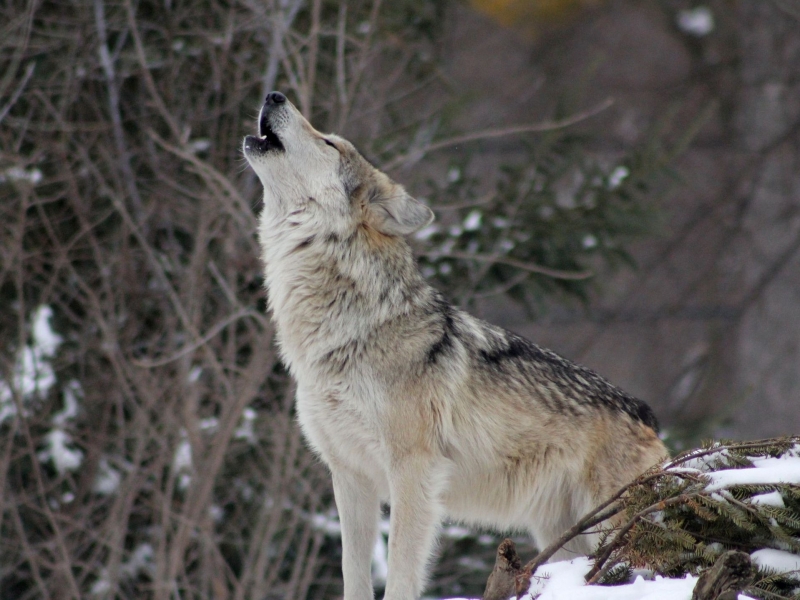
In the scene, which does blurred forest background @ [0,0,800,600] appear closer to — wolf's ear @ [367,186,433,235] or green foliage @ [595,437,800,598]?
wolf's ear @ [367,186,433,235]

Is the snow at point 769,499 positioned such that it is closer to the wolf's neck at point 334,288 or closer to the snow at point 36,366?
the wolf's neck at point 334,288

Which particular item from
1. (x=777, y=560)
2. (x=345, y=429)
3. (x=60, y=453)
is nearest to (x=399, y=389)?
(x=345, y=429)

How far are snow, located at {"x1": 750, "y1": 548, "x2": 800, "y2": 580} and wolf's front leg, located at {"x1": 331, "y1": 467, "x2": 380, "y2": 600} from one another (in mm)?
1839

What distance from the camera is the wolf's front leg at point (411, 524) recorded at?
394 cm

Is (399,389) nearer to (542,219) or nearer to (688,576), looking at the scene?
(688,576)

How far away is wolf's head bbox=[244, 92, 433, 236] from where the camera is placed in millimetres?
4363

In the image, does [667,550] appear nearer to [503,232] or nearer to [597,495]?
[597,495]

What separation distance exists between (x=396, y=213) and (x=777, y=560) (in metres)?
2.26

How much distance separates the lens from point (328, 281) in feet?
14.3

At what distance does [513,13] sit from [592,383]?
37.9ft

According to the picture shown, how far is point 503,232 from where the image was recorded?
886cm

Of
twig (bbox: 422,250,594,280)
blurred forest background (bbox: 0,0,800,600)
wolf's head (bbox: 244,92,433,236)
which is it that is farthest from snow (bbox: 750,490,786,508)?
twig (bbox: 422,250,594,280)

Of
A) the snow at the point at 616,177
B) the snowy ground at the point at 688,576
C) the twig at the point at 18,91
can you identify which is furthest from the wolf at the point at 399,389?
the snow at the point at 616,177

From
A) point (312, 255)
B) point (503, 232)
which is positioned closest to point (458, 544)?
point (503, 232)
